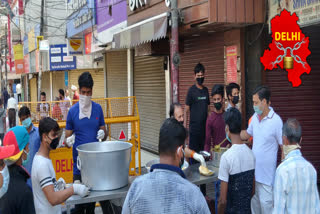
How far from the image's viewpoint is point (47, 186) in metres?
3.25

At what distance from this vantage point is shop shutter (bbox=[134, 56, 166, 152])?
1138 cm

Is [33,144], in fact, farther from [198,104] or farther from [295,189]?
[295,189]

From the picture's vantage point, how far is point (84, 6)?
53.1 feet

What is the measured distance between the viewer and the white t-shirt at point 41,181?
326 centimetres

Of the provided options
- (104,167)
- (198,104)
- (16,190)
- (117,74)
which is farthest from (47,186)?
(117,74)

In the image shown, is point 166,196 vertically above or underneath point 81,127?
underneath

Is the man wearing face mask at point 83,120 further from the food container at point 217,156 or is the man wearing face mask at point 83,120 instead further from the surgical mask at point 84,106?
the food container at point 217,156

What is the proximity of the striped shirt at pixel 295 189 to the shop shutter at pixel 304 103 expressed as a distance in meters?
4.21

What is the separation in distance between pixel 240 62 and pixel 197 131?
1.69 meters

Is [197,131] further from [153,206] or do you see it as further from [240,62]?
[153,206]

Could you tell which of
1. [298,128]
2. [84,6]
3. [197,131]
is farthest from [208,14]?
[84,6]

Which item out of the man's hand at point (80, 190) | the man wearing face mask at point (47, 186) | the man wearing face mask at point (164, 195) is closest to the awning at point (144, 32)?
the man wearing face mask at point (47, 186)

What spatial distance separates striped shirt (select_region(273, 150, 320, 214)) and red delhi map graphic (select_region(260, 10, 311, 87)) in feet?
11.9

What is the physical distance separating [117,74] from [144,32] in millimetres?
7296
